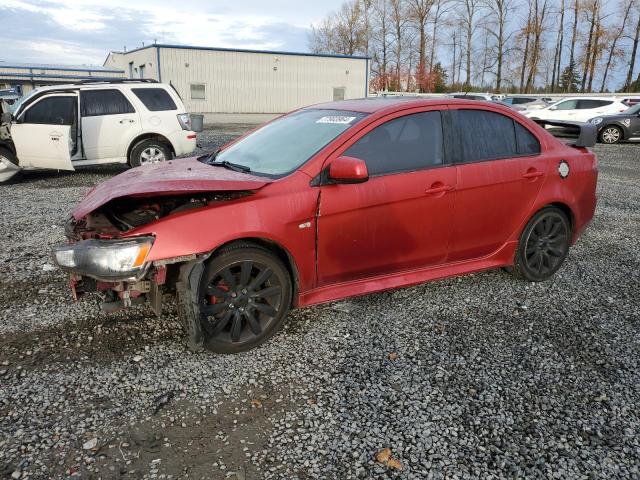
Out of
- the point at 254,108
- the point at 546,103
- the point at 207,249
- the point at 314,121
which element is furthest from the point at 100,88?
the point at 254,108

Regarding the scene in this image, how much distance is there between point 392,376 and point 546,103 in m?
24.3

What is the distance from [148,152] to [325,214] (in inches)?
310

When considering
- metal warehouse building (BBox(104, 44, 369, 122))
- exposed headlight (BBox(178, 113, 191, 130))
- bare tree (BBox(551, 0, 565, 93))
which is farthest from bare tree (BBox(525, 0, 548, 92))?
exposed headlight (BBox(178, 113, 191, 130))

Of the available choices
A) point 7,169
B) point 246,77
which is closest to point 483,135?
point 7,169

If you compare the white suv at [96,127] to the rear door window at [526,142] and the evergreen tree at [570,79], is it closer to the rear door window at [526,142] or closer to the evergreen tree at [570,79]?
the rear door window at [526,142]

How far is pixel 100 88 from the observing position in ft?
32.4

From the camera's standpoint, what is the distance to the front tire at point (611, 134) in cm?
1900

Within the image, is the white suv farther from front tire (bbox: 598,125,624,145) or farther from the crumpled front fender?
front tire (bbox: 598,125,624,145)

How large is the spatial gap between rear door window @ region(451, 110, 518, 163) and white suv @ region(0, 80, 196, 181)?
7.46 metres

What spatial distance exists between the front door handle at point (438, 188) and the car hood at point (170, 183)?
1.25 metres

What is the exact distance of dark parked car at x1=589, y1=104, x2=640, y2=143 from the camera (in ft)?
61.3

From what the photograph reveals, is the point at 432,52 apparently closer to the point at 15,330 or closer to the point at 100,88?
the point at 100,88

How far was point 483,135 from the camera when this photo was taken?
13.7ft

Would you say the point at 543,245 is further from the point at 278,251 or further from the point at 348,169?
the point at 278,251
